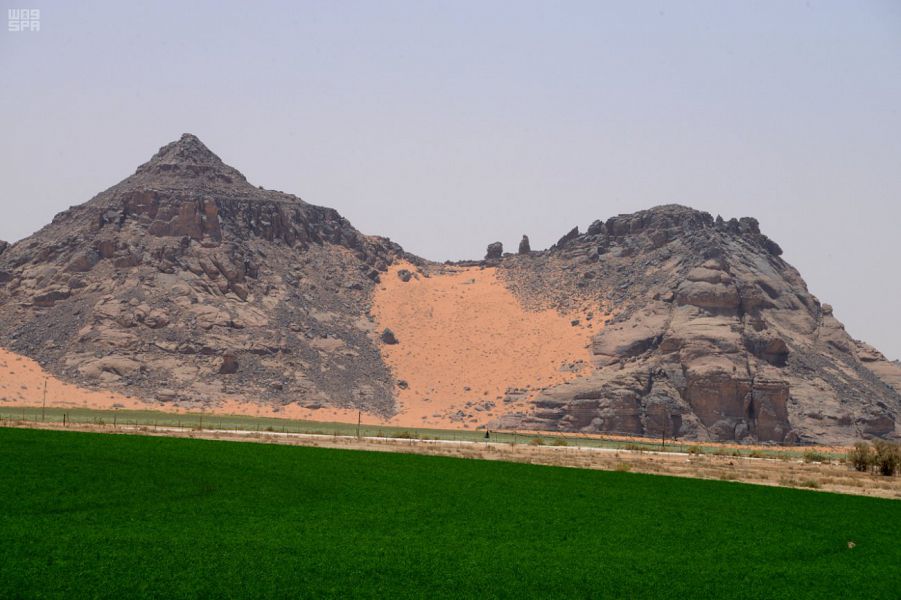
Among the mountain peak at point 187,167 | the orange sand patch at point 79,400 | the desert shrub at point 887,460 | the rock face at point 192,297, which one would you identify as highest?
the mountain peak at point 187,167

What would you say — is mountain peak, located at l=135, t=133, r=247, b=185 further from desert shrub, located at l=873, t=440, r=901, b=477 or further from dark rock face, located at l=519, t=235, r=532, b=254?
desert shrub, located at l=873, t=440, r=901, b=477

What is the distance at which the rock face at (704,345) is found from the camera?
9544 cm

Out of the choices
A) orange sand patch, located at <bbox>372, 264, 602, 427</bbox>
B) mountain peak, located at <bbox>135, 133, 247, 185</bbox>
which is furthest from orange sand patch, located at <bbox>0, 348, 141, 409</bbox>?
mountain peak, located at <bbox>135, 133, 247, 185</bbox>

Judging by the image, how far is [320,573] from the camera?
74.9 ft

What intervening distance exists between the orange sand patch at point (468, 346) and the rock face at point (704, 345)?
12.7 ft

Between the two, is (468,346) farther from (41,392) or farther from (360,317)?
(41,392)

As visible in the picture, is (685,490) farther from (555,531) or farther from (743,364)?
(743,364)

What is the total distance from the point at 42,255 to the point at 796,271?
95.0 metres

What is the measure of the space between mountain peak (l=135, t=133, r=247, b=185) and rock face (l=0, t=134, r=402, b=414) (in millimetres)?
295

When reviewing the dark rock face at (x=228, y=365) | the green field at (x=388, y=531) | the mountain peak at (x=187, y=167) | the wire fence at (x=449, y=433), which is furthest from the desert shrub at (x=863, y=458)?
the mountain peak at (x=187, y=167)

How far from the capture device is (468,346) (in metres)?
123

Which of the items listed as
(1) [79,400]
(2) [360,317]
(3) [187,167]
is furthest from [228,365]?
(3) [187,167]

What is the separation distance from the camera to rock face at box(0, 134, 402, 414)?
335 feet

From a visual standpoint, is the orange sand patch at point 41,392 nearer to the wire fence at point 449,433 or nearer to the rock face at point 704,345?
the wire fence at point 449,433
